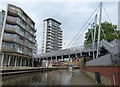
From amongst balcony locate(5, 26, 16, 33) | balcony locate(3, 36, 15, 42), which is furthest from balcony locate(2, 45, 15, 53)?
balcony locate(5, 26, 16, 33)

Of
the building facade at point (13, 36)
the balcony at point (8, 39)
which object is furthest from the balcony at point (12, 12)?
the balcony at point (8, 39)

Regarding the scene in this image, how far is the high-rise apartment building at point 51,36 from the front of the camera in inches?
4031

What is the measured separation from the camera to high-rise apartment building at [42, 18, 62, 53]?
102375 mm

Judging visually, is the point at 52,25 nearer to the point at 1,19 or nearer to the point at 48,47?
the point at 48,47

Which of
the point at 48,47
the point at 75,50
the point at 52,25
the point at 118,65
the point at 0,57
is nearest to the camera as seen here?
the point at 118,65

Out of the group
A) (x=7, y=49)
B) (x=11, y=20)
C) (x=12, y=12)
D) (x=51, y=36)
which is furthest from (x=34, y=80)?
(x=51, y=36)

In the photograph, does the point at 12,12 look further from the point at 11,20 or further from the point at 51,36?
the point at 51,36

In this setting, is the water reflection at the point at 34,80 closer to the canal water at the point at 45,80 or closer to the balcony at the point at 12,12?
the canal water at the point at 45,80

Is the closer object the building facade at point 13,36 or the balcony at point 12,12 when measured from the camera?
the building facade at point 13,36

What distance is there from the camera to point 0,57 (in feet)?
111

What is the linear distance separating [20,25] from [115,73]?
35999 millimetres

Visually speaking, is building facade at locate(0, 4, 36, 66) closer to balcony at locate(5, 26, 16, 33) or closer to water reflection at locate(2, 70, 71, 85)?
balcony at locate(5, 26, 16, 33)

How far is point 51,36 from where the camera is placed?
106000 mm

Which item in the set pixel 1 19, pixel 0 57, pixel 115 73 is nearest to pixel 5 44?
pixel 0 57
